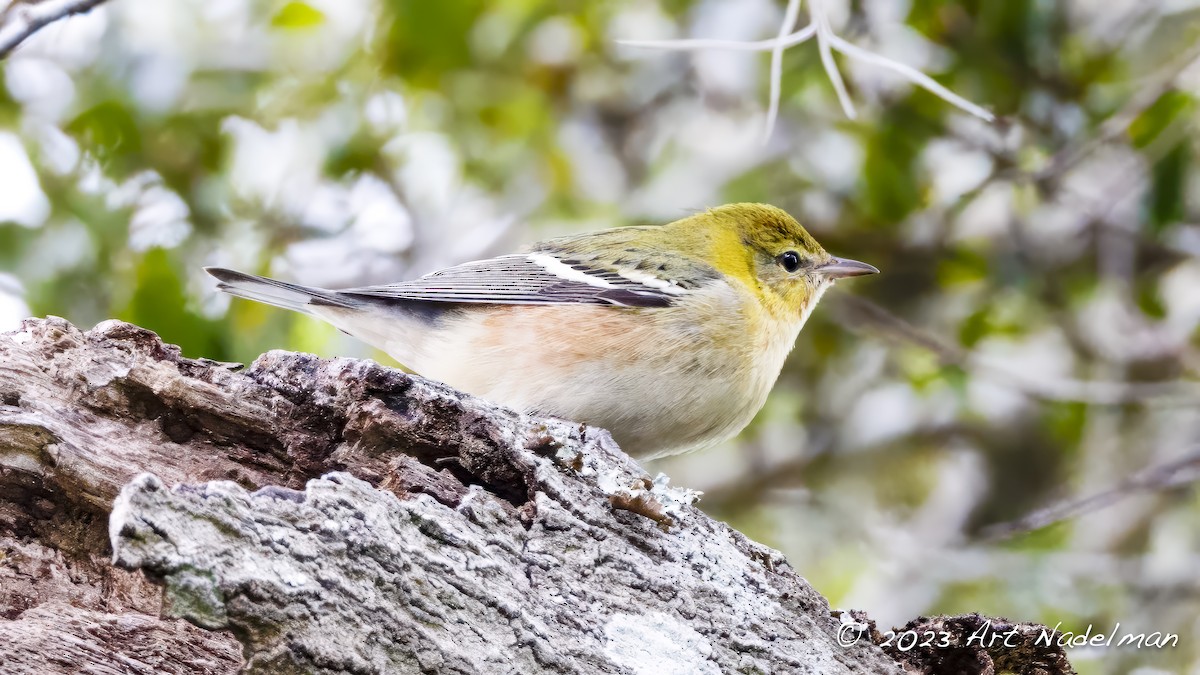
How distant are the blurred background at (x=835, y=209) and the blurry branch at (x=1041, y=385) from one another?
28 millimetres

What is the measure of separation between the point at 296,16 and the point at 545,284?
186cm

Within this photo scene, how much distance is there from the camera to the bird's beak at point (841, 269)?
4668mm

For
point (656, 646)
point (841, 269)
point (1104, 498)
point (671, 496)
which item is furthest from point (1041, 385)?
point (656, 646)

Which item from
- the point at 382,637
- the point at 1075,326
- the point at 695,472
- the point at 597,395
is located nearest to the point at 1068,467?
the point at 1075,326

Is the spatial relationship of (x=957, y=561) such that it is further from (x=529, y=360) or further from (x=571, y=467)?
(x=571, y=467)

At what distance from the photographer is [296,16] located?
5.03m

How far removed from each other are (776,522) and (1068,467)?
5.96ft

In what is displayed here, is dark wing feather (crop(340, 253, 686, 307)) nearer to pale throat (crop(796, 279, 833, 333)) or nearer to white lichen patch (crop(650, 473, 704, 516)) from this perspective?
pale throat (crop(796, 279, 833, 333))

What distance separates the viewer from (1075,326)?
652cm

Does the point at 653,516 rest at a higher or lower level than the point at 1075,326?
lower

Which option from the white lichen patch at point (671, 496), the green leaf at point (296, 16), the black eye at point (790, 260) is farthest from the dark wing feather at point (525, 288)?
the green leaf at point (296, 16)

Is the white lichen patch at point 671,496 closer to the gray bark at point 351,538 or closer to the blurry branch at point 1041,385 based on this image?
the gray bark at point 351,538

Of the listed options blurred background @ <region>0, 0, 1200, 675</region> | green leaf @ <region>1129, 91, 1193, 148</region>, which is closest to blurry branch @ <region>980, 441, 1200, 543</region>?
blurred background @ <region>0, 0, 1200, 675</region>

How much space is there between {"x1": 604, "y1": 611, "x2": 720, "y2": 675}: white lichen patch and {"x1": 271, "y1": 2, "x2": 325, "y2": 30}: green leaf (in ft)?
11.7
